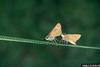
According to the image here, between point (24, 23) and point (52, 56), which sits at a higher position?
point (24, 23)

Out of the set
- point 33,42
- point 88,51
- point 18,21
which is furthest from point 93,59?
point 18,21

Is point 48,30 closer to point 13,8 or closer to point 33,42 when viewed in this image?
point 33,42

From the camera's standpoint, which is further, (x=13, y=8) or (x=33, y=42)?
(x=13, y=8)

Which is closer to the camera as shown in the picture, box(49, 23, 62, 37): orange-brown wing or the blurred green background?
box(49, 23, 62, 37): orange-brown wing

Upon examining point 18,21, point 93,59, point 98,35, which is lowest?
point 93,59

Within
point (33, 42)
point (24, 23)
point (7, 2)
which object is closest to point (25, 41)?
point (33, 42)

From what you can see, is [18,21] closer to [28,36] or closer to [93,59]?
[28,36]

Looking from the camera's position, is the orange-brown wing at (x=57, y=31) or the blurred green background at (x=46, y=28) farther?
the blurred green background at (x=46, y=28)

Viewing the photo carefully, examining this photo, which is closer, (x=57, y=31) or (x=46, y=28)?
(x=57, y=31)
